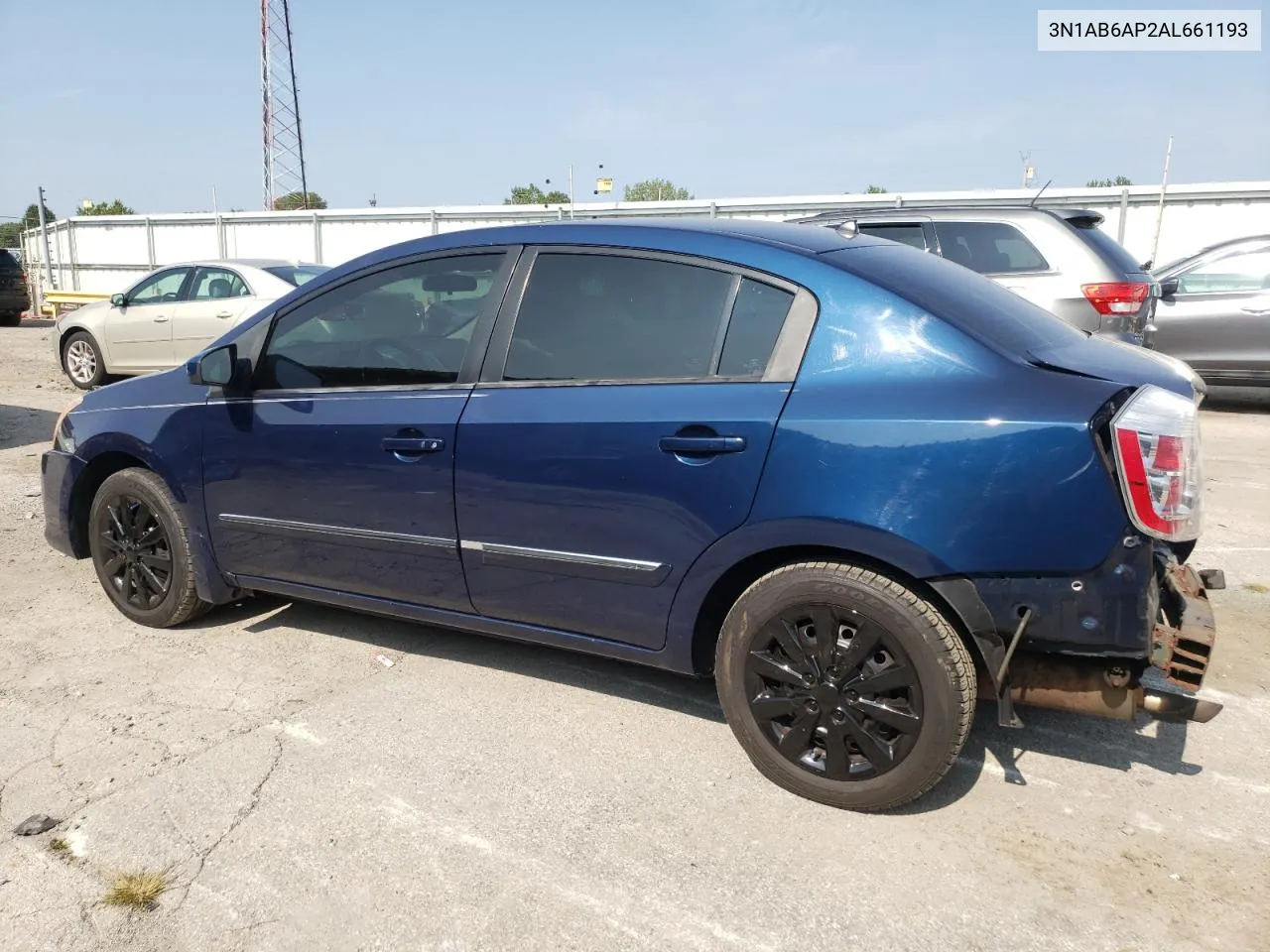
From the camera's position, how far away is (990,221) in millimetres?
7809

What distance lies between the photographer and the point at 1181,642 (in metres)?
2.68

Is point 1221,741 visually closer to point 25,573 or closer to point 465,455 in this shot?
point 465,455

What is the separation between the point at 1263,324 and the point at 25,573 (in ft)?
34.7

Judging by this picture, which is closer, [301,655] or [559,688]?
[559,688]

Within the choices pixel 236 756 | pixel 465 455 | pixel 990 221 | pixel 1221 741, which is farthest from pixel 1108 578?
pixel 990 221

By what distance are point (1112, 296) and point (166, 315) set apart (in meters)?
9.44

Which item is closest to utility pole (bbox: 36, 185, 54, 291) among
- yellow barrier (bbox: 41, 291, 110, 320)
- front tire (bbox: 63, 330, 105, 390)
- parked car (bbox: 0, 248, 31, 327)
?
parked car (bbox: 0, 248, 31, 327)

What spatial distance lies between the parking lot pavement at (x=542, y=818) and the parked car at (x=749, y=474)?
0.97 ft

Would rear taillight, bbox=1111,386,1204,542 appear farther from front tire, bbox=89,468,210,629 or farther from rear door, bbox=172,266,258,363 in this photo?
rear door, bbox=172,266,258,363

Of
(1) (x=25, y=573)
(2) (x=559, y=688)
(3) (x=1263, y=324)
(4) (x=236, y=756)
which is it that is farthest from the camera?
(3) (x=1263, y=324)

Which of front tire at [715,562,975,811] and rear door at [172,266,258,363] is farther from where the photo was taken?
rear door at [172,266,258,363]

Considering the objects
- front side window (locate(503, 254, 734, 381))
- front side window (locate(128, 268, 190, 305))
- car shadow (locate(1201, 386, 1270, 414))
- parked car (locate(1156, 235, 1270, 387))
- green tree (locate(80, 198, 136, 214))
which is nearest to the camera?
front side window (locate(503, 254, 734, 381))

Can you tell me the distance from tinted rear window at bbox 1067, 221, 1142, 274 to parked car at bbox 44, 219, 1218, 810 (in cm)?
485

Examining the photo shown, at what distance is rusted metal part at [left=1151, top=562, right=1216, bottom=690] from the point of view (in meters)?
2.65
